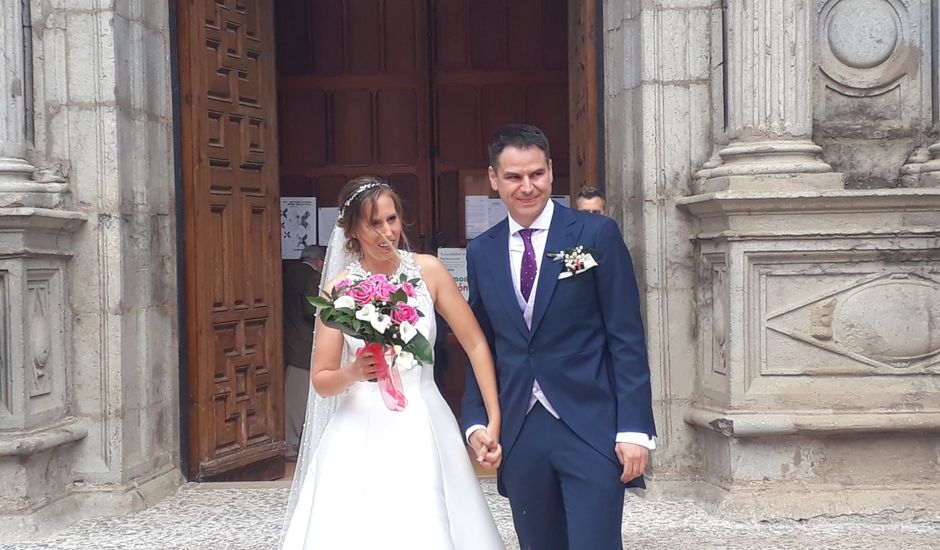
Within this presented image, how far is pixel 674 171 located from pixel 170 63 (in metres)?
3.39

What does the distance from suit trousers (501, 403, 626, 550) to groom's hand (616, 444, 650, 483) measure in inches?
1.5

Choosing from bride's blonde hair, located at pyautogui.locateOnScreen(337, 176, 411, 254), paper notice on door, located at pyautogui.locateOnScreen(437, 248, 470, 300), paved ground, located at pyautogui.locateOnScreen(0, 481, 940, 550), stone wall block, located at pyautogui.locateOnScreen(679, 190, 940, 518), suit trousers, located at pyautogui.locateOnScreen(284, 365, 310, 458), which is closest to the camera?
bride's blonde hair, located at pyautogui.locateOnScreen(337, 176, 411, 254)

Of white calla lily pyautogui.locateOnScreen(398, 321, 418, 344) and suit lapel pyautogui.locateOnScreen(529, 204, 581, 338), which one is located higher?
suit lapel pyautogui.locateOnScreen(529, 204, 581, 338)

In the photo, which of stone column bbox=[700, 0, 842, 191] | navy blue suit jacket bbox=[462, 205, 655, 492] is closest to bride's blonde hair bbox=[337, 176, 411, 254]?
navy blue suit jacket bbox=[462, 205, 655, 492]

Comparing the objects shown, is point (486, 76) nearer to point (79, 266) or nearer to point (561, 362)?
point (79, 266)

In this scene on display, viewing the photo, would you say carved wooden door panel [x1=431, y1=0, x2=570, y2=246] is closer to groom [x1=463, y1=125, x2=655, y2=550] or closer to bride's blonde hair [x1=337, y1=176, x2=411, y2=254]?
bride's blonde hair [x1=337, y1=176, x2=411, y2=254]

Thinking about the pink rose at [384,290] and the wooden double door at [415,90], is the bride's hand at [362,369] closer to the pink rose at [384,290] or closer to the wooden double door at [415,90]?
the pink rose at [384,290]

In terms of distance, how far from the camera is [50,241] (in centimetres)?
721

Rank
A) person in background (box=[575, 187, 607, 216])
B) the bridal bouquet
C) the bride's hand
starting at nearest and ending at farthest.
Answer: the bridal bouquet → the bride's hand → person in background (box=[575, 187, 607, 216])

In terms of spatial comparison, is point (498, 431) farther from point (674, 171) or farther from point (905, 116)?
point (905, 116)

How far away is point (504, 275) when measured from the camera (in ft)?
13.7

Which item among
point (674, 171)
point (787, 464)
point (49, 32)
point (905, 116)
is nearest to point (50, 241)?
point (49, 32)

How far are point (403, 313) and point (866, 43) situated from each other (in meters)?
4.42

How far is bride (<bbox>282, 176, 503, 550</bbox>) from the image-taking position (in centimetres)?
463
